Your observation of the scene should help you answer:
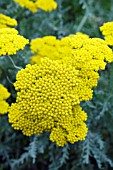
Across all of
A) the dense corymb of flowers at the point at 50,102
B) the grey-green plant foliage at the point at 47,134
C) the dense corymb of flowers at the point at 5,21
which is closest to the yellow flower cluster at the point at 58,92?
the dense corymb of flowers at the point at 50,102

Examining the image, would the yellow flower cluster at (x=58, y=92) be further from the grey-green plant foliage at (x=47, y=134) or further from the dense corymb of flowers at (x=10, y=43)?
the grey-green plant foliage at (x=47, y=134)

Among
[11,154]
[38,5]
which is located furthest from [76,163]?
[38,5]

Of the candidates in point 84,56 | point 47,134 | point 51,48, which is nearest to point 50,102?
point 84,56

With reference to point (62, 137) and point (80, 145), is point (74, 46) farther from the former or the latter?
point (80, 145)

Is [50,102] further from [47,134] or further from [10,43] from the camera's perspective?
[47,134]

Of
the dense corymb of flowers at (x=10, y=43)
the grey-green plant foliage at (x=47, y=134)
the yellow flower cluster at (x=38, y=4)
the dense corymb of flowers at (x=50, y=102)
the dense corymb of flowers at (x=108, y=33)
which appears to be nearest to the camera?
the dense corymb of flowers at (x=50, y=102)
